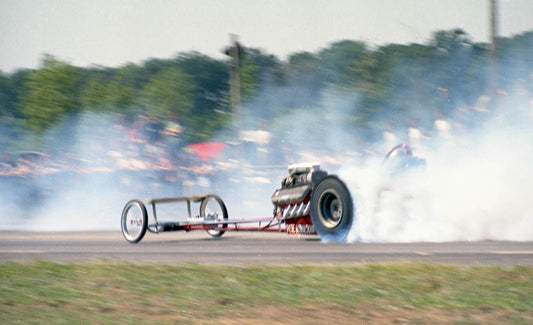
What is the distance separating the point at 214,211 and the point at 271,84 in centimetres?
2603

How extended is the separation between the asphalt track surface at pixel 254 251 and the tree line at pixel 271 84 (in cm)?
834

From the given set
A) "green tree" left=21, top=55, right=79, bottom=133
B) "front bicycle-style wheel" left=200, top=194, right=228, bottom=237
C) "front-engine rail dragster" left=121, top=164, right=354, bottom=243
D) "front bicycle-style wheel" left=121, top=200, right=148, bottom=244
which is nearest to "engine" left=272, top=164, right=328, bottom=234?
"front-engine rail dragster" left=121, top=164, right=354, bottom=243

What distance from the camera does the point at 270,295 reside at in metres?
7.45

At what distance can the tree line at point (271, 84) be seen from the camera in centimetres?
2923

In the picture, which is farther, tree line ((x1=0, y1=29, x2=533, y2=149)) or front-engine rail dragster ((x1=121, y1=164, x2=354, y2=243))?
tree line ((x1=0, y1=29, x2=533, y2=149))

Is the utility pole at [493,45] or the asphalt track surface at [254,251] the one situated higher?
the utility pole at [493,45]

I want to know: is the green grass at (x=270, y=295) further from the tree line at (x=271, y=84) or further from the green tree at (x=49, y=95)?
the green tree at (x=49, y=95)

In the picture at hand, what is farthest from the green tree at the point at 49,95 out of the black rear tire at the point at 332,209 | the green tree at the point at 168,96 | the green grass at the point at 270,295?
the green grass at the point at 270,295

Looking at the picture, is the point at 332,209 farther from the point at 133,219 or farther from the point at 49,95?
the point at 49,95

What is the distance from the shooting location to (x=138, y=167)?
1027 inches

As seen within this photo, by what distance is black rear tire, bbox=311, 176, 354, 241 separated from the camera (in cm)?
1232

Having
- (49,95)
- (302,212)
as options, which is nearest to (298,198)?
(302,212)

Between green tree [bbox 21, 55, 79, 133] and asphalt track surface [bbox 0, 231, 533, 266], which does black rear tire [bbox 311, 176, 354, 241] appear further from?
green tree [bbox 21, 55, 79, 133]

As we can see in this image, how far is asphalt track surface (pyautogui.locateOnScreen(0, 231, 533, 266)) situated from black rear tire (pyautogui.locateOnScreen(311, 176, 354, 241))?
309 millimetres
